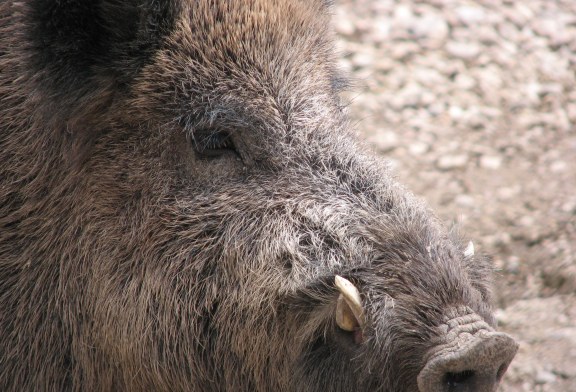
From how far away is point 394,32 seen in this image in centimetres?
1030

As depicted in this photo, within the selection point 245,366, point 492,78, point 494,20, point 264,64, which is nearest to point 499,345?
point 245,366

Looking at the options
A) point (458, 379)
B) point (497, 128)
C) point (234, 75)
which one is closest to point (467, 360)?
A: point (458, 379)

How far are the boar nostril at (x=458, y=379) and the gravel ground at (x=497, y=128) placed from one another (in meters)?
2.43

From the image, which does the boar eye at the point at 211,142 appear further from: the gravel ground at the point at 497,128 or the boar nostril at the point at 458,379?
the gravel ground at the point at 497,128

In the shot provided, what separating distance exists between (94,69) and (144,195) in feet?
2.27

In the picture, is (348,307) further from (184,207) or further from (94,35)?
(94,35)

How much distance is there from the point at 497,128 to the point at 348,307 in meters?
5.47

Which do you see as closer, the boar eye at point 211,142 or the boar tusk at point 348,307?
the boar tusk at point 348,307

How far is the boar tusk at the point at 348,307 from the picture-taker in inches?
165

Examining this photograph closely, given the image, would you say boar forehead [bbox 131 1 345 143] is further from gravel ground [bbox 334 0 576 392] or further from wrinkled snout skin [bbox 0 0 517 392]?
gravel ground [bbox 334 0 576 392]

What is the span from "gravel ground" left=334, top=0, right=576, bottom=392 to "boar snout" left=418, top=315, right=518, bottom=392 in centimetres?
241

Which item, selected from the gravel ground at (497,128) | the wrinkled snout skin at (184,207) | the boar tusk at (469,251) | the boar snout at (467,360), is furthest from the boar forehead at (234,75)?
the gravel ground at (497,128)

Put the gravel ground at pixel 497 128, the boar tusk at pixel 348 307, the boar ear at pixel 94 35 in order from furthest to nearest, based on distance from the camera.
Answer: the gravel ground at pixel 497 128 < the boar ear at pixel 94 35 < the boar tusk at pixel 348 307

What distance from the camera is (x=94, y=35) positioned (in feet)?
16.2
